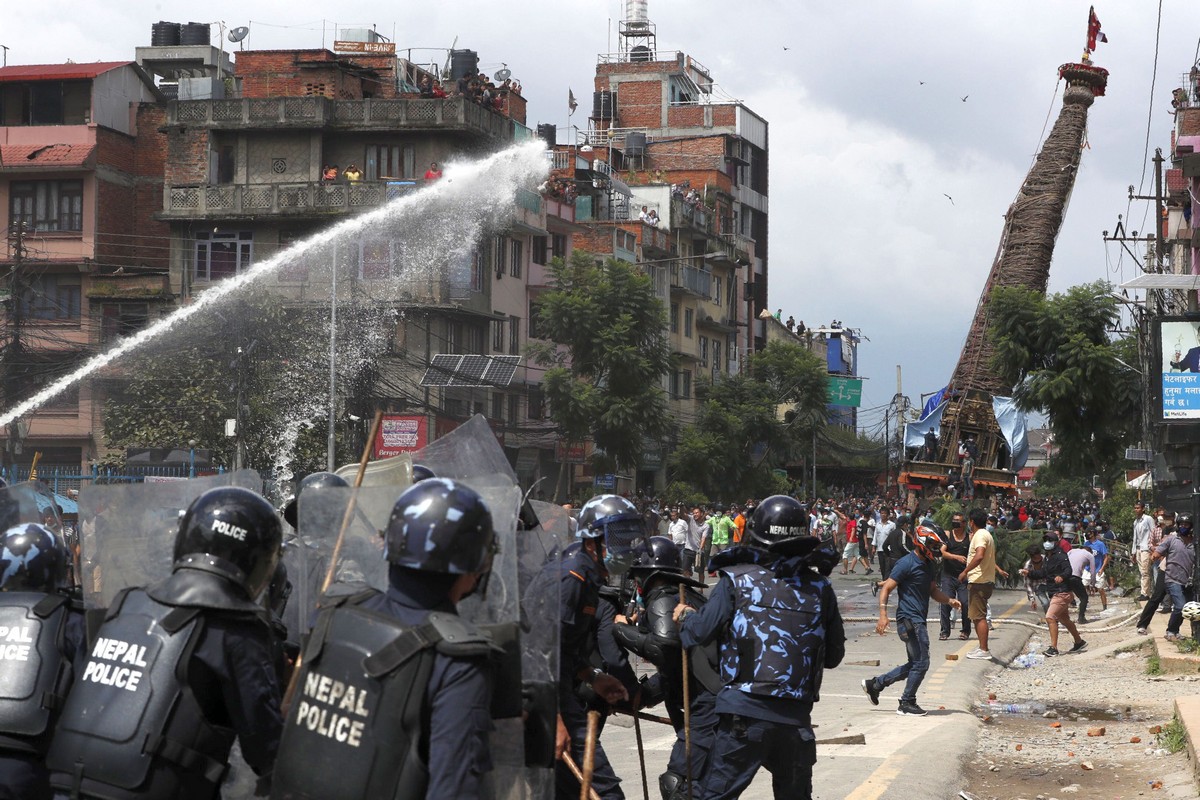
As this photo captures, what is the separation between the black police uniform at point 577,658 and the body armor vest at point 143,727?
2.36m

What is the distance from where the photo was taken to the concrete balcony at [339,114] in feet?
146

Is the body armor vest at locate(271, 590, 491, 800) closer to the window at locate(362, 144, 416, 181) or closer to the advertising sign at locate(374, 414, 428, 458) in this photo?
the advertising sign at locate(374, 414, 428, 458)

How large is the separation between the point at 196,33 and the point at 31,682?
52385mm

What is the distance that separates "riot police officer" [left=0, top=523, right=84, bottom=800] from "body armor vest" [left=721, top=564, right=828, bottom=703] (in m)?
2.42

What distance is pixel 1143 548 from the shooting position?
81.3ft

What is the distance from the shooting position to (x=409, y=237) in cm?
4556

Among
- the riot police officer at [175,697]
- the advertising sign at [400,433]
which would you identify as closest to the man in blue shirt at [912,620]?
the riot police officer at [175,697]

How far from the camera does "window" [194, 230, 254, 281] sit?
4572 cm

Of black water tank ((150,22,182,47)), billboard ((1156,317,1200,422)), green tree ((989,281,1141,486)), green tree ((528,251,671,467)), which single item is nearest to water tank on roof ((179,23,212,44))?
black water tank ((150,22,182,47))

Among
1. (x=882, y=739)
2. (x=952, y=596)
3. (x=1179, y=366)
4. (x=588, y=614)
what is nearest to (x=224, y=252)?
(x=952, y=596)

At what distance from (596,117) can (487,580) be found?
7133 centimetres

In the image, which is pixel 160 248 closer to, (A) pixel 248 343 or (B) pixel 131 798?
(A) pixel 248 343

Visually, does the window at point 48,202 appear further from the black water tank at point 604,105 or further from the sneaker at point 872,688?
the sneaker at point 872,688

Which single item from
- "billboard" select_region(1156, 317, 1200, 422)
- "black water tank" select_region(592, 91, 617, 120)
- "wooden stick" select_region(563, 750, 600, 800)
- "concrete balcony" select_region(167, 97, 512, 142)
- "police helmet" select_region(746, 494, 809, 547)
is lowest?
"wooden stick" select_region(563, 750, 600, 800)
